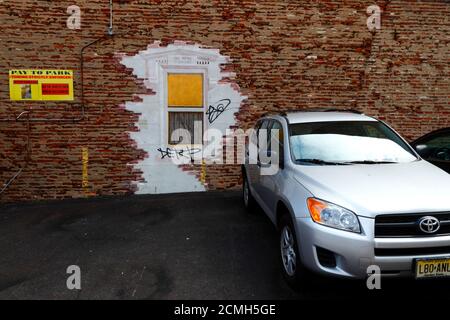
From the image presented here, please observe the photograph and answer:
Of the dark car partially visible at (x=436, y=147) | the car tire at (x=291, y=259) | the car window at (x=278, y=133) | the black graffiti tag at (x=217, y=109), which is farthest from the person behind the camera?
the black graffiti tag at (x=217, y=109)

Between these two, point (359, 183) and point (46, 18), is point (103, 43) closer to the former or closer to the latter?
point (46, 18)

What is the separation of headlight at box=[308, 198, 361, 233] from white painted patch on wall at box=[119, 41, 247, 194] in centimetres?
490

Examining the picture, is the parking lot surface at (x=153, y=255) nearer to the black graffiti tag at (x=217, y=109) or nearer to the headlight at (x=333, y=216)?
the headlight at (x=333, y=216)

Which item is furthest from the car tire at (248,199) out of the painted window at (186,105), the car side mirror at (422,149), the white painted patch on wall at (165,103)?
the car side mirror at (422,149)

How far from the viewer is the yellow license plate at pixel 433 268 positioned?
10.3ft

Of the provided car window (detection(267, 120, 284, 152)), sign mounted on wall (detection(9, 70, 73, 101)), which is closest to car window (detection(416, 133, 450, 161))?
car window (detection(267, 120, 284, 152))

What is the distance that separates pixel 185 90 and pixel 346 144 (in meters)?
4.33

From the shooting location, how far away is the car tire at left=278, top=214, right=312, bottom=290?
142 inches

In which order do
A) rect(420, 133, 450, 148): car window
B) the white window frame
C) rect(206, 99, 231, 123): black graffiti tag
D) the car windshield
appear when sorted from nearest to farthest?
the car windshield, rect(420, 133, 450, 148): car window, the white window frame, rect(206, 99, 231, 123): black graffiti tag

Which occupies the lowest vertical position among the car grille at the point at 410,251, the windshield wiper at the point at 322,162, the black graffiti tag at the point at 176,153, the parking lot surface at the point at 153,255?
the parking lot surface at the point at 153,255

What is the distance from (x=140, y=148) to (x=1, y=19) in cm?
356

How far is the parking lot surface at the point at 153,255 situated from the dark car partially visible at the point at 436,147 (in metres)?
2.08

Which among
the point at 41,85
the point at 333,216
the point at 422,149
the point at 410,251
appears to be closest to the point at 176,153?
the point at 41,85

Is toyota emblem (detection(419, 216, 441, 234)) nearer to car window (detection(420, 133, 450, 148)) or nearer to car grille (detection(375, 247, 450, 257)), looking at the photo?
car grille (detection(375, 247, 450, 257))
